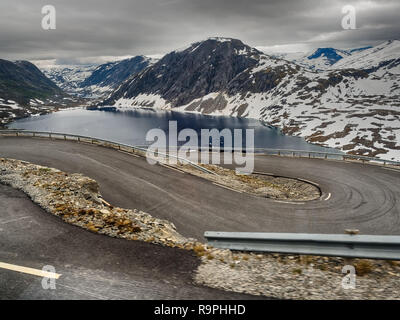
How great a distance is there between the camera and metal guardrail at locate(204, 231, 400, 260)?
4793 mm

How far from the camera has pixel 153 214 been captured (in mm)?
11734

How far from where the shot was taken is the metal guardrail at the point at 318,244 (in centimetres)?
479

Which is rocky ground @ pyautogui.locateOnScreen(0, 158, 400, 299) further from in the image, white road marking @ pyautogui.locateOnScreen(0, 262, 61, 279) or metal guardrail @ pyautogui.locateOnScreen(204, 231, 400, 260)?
white road marking @ pyautogui.locateOnScreen(0, 262, 61, 279)

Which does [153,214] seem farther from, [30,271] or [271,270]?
[271,270]

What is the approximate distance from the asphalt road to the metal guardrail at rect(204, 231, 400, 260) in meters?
1.18

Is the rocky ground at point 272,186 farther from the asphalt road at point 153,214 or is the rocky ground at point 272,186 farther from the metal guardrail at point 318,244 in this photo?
the metal guardrail at point 318,244

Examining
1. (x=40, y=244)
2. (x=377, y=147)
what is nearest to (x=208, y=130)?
(x=377, y=147)

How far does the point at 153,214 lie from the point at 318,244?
26.7 ft

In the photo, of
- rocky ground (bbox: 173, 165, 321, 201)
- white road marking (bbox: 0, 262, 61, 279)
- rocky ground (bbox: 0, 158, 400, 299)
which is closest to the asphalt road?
white road marking (bbox: 0, 262, 61, 279)

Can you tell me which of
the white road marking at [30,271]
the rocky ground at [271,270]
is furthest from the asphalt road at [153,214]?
the rocky ground at [271,270]

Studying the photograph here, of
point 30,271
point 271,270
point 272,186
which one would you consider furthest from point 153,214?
point 272,186

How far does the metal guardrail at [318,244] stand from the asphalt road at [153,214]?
1.18 metres
